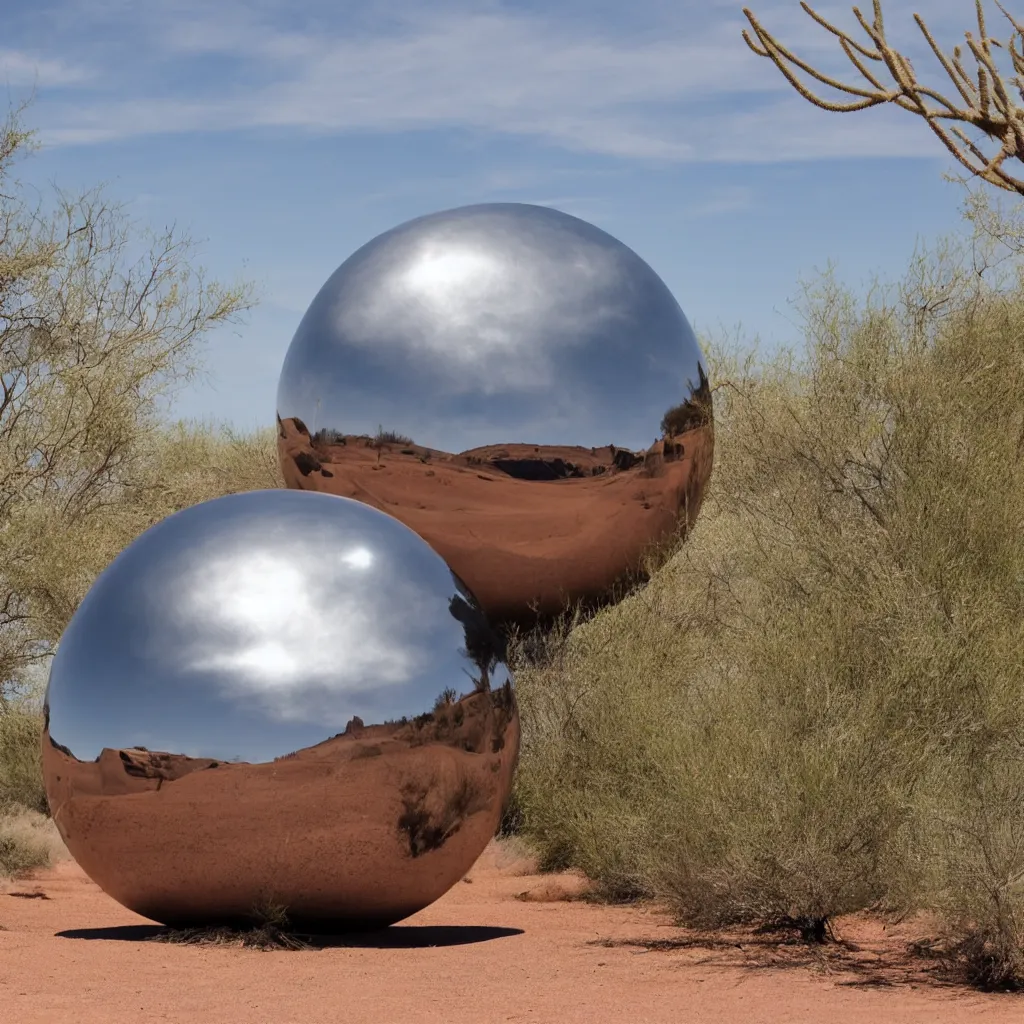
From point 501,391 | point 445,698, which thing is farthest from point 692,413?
point 445,698

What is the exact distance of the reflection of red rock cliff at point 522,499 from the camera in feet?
42.9

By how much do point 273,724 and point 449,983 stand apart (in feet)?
5.00

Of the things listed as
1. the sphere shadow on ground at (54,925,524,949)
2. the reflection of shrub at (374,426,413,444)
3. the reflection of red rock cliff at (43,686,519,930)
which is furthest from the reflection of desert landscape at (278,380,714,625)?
the reflection of red rock cliff at (43,686,519,930)

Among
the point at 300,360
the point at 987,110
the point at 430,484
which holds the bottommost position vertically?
the point at 430,484

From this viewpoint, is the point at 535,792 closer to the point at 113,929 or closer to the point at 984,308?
the point at 113,929

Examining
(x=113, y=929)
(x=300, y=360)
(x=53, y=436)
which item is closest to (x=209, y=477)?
(x=53, y=436)

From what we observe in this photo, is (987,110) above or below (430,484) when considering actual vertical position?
above

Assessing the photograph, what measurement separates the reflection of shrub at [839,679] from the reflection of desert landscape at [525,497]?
3.13 ft

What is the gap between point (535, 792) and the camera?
13.7 metres

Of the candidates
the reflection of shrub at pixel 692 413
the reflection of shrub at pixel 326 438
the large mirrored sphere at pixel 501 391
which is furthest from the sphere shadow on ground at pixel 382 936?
the reflection of shrub at pixel 692 413

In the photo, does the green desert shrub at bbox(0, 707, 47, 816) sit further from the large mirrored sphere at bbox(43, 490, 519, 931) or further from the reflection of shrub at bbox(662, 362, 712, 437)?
the large mirrored sphere at bbox(43, 490, 519, 931)

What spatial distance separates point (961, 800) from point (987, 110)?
4.63 metres

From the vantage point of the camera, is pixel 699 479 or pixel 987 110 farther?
pixel 699 479

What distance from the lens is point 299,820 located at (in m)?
8.38
